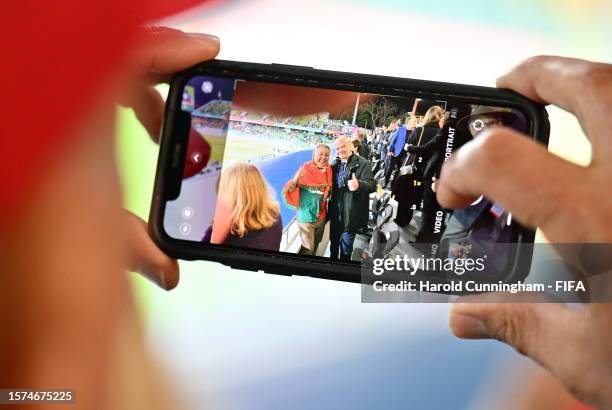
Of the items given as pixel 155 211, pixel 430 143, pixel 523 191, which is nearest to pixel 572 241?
pixel 523 191

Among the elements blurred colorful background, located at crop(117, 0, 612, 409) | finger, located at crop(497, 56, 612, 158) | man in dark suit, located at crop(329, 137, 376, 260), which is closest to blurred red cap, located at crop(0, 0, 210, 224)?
blurred colorful background, located at crop(117, 0, 612, 409)

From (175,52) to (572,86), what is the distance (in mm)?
323

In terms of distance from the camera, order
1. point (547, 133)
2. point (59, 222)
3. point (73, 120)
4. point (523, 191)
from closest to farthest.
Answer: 1. point (523, 191)
2. point (547, 133)
3. point (59, 222)
4. point (73, 120)

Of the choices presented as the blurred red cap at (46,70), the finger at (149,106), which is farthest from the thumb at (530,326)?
the blurred red cap at (46,70)

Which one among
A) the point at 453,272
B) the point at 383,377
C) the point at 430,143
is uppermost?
the point at 430,143

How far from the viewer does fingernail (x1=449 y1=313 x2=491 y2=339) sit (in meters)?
0.43

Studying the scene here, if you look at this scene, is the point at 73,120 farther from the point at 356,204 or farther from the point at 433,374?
the point at 433,374

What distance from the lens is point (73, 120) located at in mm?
695

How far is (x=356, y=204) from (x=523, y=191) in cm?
18

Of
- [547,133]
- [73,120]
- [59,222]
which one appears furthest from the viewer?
[73,120]

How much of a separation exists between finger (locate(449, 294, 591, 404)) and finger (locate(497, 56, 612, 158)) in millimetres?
111

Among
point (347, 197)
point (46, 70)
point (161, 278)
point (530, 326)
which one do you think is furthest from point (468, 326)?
point (46, 70)

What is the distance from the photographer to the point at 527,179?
0.35 m

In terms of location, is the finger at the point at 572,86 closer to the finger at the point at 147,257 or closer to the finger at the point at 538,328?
the finger at the point at 538,328
